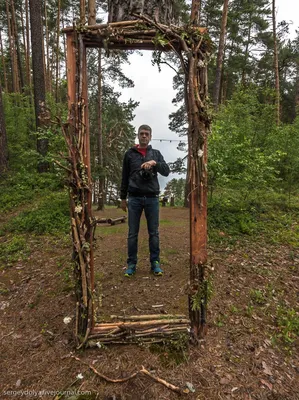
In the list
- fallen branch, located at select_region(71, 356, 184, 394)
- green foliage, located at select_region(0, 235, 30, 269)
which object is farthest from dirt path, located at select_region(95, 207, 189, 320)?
green foliage, located at select_region(0, 235, 30, 269)

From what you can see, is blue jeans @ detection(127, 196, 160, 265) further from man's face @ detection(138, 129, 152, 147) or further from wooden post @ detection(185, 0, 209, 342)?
wooden post @ detection(185, 0, 209, 342)

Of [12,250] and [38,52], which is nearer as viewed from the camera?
[12,250]

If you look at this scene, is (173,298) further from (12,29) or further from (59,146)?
(12,29)

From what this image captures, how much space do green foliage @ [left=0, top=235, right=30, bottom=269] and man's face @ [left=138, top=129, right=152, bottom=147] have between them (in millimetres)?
3023

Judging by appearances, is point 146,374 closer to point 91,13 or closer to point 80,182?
point 80,182

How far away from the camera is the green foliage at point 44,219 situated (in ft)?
18.4

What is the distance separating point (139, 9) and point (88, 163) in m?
1.56

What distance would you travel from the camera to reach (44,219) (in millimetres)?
5949

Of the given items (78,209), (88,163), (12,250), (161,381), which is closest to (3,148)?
(12,250)

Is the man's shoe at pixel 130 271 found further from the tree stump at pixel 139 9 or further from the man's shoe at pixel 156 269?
the tree stump at pixel 139 9

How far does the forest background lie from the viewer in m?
5.70

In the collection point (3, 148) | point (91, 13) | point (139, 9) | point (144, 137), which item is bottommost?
point (144, 137)

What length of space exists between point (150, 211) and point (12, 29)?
58.2 ft

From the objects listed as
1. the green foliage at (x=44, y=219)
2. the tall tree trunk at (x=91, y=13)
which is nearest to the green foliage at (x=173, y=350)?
the green foliage at (x=44, y=219)
